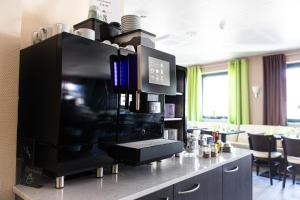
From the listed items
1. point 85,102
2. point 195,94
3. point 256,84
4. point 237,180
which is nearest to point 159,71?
point 85,102

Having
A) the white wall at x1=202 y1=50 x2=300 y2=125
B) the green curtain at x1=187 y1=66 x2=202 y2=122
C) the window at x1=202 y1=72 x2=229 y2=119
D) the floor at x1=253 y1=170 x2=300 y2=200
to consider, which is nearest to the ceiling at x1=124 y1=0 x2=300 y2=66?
the white wall at x1=202 y1=50 x2=300 y2=125

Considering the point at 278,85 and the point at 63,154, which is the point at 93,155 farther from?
the point at 278,85

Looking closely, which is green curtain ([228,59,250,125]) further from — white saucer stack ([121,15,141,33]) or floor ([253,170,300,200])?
white saucer stack ([121,15,141,33])

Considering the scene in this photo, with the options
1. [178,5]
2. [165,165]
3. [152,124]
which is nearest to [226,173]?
[165,165]

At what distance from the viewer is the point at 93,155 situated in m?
1.14

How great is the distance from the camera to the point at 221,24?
357 cm

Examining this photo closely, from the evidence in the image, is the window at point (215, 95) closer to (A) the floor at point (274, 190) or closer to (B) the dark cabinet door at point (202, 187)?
(A) the floor at point (274, 190)

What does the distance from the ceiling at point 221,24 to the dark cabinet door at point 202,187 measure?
7.25 feet

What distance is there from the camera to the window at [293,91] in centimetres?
528

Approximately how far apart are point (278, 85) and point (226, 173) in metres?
4.52

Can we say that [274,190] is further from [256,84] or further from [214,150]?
[256,84]

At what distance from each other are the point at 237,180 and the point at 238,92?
461 centimetres

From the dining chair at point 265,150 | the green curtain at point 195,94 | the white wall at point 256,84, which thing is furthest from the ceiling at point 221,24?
the dining chair at point 265,150

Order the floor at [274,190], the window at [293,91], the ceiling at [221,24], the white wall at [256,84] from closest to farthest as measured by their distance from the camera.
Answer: the ceiling at [221,24] < the floor at [274,190] < the window at [293,91] < the white wall at [256,84]
